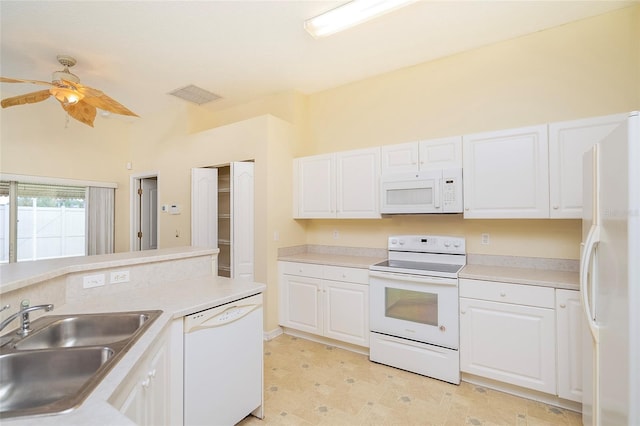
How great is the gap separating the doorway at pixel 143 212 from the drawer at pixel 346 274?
3.66 metres

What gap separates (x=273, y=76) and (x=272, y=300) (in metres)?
2.58

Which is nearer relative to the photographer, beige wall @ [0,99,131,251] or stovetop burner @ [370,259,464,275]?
stovetop burner @ [370,259,464,275]

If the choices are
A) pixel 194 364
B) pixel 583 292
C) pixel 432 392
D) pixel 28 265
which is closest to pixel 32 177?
pixel 28 265

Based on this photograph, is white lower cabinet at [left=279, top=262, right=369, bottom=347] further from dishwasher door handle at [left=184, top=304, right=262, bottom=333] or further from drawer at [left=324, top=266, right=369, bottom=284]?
dishwasher door handle at [left=184, top=304, right=262, bottom=333]

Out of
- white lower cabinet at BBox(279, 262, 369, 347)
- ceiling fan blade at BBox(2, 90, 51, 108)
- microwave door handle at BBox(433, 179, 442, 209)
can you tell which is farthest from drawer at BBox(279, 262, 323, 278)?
ceiling fan blade at BBox(2, 90, 51, 108)

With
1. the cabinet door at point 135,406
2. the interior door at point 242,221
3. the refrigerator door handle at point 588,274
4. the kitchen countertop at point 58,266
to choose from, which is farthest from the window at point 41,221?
the refrigerator door handle at point 588,274

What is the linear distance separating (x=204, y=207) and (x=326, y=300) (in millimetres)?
1943

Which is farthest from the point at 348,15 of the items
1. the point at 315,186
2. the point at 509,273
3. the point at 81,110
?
the point at 81,110

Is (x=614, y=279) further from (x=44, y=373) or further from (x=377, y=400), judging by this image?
(x=44, y=373)

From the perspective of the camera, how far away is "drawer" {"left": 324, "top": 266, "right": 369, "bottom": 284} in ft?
9.55

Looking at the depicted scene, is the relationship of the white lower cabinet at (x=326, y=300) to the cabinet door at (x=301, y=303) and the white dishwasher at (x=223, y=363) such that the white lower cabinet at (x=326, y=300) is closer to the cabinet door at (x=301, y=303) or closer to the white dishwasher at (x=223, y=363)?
the cabinet door at (x=301, y=303)

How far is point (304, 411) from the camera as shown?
6.95 ft

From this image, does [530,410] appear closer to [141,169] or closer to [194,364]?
[194,364]

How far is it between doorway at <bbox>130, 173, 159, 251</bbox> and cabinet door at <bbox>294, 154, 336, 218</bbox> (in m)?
2.94
